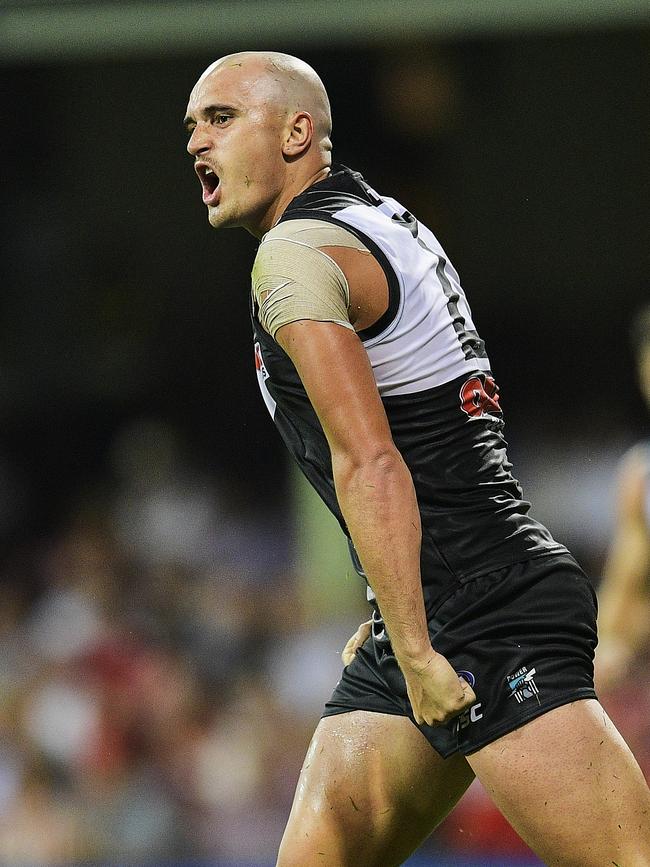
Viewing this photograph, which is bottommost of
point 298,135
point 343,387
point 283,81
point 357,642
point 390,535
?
point 357,642

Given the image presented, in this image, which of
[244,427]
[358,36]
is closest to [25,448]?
[244,427]

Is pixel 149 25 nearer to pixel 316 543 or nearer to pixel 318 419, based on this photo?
pixel 316 543

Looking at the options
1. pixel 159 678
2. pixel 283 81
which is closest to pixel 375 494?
pixel 283 81

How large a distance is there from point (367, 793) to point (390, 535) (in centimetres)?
69

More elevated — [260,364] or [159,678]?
[260,364]

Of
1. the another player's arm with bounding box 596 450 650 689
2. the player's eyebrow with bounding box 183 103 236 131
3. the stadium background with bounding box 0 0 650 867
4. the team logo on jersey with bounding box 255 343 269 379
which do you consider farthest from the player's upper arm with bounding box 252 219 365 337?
the stadium background with bounding box 0 0 650 867

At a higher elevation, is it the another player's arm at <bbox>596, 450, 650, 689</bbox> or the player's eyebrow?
the player's eyebrow

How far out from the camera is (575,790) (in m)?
2.46

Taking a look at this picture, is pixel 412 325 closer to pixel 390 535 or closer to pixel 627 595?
pixel 390 535

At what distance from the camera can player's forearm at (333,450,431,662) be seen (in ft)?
8.09

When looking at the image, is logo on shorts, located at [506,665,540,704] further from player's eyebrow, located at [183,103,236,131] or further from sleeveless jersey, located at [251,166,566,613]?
player's eyebrow, located at [183,103,236,131]

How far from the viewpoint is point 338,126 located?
28.1 feet

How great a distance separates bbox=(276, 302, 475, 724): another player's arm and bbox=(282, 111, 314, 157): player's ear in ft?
1.86

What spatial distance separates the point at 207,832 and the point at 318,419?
19.4 feet
